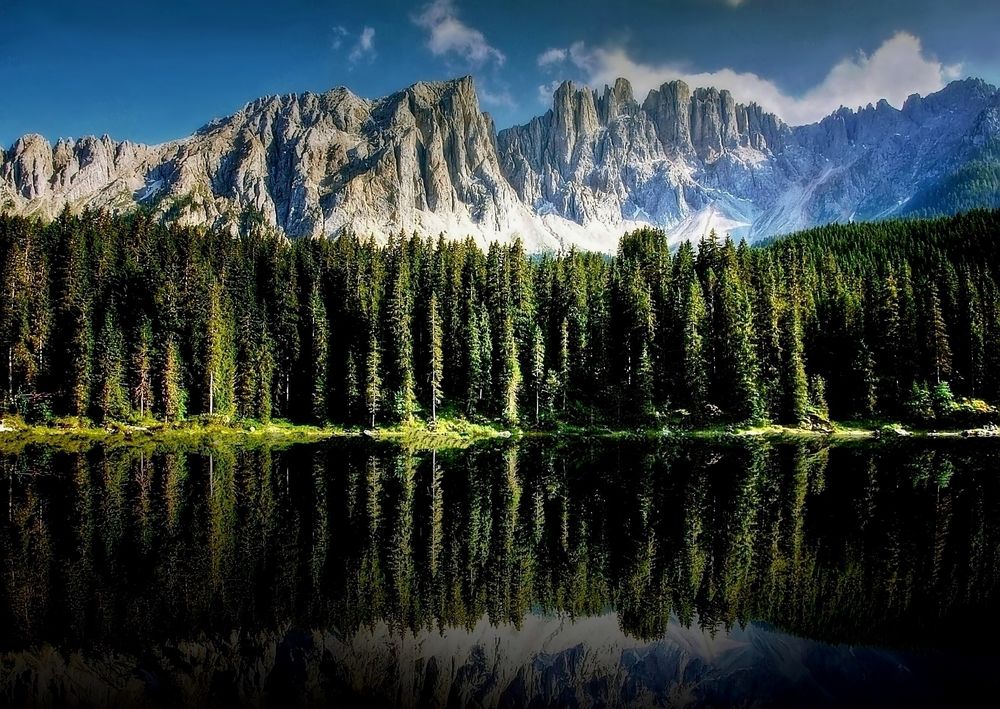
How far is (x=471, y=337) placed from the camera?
85000 mm

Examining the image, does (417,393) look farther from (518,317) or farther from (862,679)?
(862,679)

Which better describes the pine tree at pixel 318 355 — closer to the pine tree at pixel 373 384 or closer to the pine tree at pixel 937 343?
the pine tree at pixel 373 384

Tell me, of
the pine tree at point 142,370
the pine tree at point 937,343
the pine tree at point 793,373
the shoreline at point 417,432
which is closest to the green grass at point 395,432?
the shoreline at point 417,432

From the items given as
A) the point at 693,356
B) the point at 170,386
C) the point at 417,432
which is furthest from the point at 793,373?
the point at 170,386

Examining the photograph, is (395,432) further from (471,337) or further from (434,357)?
(471,337)

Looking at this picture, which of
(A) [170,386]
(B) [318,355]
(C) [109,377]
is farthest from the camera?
(B) [318,355]

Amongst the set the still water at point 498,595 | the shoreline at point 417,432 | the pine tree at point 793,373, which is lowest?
the still water at point 498,595

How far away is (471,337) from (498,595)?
214 feet

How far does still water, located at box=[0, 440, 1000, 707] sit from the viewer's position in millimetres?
15359

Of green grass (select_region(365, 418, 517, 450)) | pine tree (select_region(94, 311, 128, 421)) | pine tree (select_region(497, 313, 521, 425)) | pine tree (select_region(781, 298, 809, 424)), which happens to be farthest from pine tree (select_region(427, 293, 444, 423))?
pine tree (select_region(781, 298, 809, 424))

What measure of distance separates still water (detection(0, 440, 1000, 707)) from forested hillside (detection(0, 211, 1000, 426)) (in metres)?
41.9

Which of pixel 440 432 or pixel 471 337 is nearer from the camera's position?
pixel 440 432

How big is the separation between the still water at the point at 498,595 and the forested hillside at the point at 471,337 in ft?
138

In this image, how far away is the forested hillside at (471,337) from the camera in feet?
259
